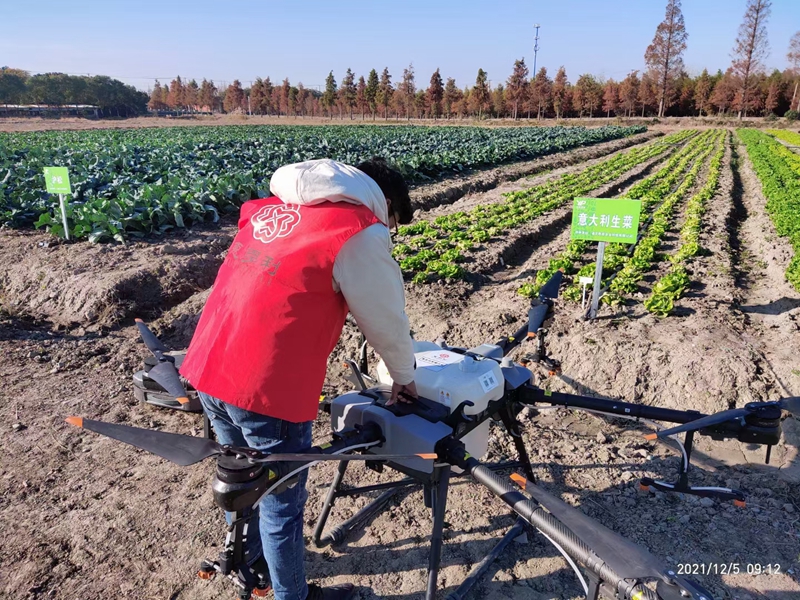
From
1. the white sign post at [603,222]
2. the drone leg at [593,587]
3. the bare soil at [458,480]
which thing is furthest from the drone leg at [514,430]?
the white sign post at [603,222]

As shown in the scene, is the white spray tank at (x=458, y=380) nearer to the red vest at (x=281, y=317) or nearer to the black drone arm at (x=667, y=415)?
the black drone arm at (x=667, y=415)

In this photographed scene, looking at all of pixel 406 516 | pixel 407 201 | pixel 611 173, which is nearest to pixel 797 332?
pixel 406 516

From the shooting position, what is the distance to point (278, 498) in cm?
229

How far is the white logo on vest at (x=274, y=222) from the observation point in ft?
6.96

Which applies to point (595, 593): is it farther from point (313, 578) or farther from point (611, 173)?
point (611, 173)

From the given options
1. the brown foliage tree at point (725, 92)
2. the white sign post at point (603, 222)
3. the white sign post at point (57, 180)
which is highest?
the brown foliage tree at point (725, 92)

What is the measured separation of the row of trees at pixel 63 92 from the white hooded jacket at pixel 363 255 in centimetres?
8993

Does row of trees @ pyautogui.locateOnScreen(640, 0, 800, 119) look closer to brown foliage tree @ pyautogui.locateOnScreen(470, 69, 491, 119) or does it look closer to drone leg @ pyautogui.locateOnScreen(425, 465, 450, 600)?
brown foliage tree @ pyautogui.locateOnScreen(470, 69, 491, 119)

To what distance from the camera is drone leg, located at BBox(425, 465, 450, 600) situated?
2.41 meters

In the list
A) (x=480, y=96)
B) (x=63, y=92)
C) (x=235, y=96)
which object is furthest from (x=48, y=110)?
(x=480, y=96)

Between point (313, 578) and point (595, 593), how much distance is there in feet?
6.14

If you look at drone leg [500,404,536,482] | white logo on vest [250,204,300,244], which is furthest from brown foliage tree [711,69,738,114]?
white logo on vest [250,204,300,244]

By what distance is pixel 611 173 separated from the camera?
18.7m

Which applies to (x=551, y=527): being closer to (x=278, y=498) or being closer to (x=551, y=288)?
(x=278, y=498)
